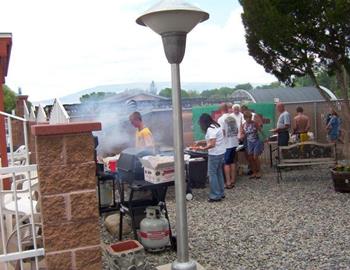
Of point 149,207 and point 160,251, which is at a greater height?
point 149,207

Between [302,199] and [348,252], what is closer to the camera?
[348,252]

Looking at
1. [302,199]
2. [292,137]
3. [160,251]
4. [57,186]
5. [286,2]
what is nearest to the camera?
[57,186]

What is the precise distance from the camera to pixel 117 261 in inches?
160

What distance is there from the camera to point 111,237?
5.82 metres

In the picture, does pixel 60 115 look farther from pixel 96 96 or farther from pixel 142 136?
pixel 96 96

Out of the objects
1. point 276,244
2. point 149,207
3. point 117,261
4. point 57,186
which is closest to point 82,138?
point 57,186

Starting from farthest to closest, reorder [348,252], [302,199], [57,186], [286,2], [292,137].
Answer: [292,137]
[286,2]
[302,199]
[348,252]
[57,186]

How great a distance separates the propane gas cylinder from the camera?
16.3 feet

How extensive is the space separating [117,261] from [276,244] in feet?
6.66

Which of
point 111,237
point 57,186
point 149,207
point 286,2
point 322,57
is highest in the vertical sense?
point 286,2

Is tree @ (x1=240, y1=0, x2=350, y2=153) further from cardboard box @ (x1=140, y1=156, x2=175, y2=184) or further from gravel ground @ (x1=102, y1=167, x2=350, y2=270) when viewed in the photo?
cardboard box @ (x1=140, y1=156, x2=175, y2=184)

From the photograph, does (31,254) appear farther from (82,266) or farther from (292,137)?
(292,137)

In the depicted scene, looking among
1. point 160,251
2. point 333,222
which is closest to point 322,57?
point 333,222

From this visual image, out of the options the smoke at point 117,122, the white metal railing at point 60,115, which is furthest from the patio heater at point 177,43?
the smoke at point 117,122
